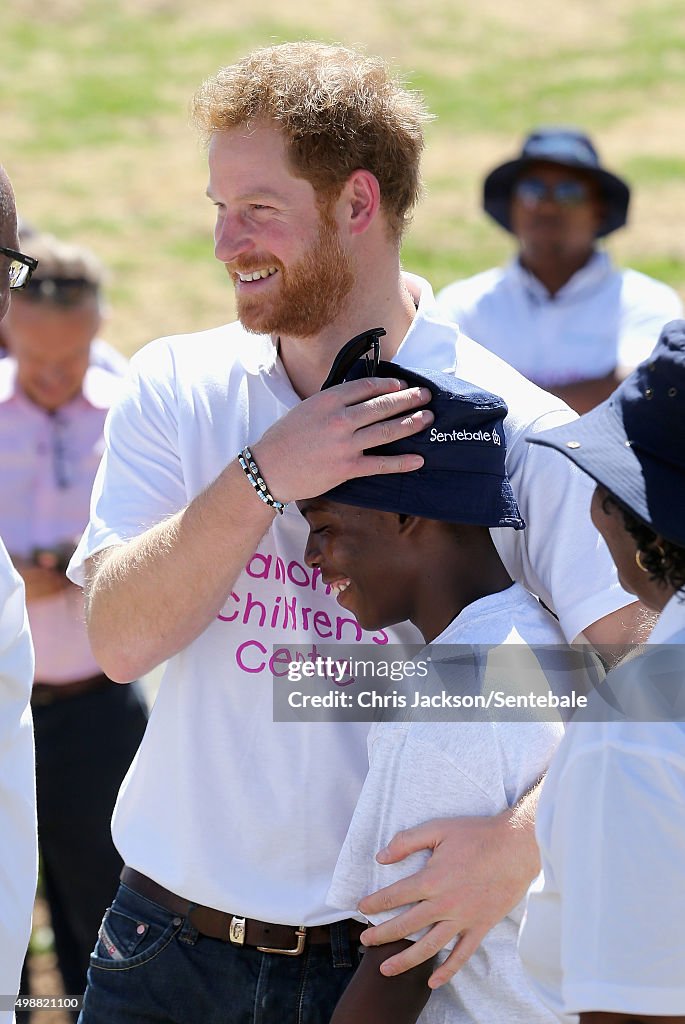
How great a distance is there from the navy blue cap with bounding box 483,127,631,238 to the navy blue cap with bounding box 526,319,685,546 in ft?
13.5

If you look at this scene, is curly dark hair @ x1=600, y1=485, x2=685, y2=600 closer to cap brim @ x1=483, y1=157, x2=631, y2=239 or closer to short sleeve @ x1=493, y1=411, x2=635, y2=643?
short sleeve @ x1=493, y1=411, x2=635, y2=643

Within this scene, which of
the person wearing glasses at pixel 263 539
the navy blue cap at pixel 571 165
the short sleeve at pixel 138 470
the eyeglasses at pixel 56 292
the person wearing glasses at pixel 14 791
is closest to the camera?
the person wearing glasses at pixel 14 791

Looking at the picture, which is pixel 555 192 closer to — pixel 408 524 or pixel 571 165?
pixel 571 165

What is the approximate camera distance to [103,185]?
13.8 m

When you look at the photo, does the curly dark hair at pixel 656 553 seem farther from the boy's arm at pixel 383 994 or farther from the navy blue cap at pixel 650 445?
the boy's arm at pixel 383 994

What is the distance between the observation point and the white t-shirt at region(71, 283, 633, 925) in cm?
233

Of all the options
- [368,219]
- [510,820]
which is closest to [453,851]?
[510,820]

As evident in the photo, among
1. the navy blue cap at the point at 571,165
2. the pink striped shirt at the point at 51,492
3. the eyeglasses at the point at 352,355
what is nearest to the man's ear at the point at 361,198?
the eyeglasses at the point at 352,355

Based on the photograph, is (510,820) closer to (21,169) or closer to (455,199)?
(455,199)

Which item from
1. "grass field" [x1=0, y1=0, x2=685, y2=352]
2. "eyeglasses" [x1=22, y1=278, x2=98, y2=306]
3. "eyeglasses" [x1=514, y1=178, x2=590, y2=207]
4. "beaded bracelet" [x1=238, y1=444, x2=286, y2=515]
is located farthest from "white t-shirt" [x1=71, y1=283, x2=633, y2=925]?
"grass field" [x1=0, y1=0, x2=685, y2=352]

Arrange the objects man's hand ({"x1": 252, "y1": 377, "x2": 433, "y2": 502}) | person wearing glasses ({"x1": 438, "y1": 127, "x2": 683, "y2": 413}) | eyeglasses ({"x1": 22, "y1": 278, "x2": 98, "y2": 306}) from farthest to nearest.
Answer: person wearing glasses ({"x1": 438, "y1": 127, "x2": 683, "y2": 413})
eyeglasses ({"x1": 22, "y1": 278, "x2": 98, "y2": 306})
man's hand ({"x1": 252, "y1": 377, "x2": 433, "y2": 502})

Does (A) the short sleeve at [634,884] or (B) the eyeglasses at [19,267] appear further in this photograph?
(B) the eyeglasses at [19,267]

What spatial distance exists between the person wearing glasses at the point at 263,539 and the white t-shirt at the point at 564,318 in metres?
2.63

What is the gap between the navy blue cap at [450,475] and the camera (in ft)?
7.11
